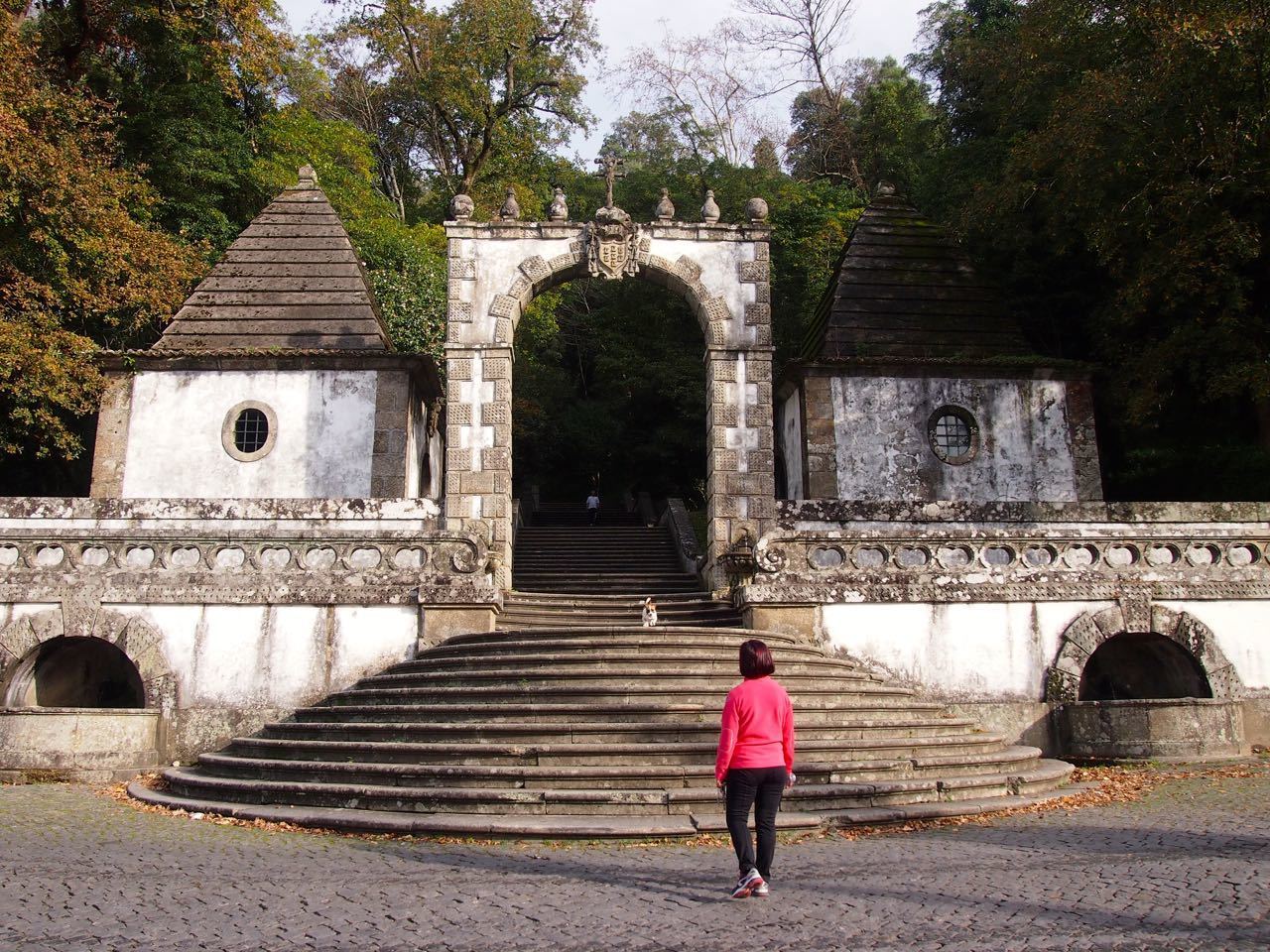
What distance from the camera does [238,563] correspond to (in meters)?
13.1

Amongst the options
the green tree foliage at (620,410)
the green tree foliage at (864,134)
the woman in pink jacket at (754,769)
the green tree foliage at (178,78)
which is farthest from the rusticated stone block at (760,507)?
the green tree foliage at (864,134)

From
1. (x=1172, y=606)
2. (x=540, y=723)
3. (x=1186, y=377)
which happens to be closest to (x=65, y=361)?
(x=540, y=723)

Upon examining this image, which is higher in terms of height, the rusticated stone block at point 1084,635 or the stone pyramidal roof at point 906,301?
the stone pyramidal roof at point 906,301

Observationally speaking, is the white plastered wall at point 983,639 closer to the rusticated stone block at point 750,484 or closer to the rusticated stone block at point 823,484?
the rusticated stone block at point 750,484

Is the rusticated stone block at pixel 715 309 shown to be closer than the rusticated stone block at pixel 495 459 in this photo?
No

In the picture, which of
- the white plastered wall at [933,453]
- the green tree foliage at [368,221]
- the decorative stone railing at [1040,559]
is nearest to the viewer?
the decorative stone railing at [1040,559]

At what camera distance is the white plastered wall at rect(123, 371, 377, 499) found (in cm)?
1850

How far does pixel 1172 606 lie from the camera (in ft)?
42.4

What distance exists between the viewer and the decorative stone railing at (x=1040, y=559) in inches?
510

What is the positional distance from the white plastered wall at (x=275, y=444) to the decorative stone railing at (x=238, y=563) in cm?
503

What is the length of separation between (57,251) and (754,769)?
15919 mm

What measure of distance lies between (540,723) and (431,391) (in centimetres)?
1279

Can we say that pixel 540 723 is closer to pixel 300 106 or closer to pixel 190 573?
pixel 190 573

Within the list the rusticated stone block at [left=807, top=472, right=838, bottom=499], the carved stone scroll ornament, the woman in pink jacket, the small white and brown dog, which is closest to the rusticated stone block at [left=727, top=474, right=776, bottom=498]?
the carved stone scroll ornament
